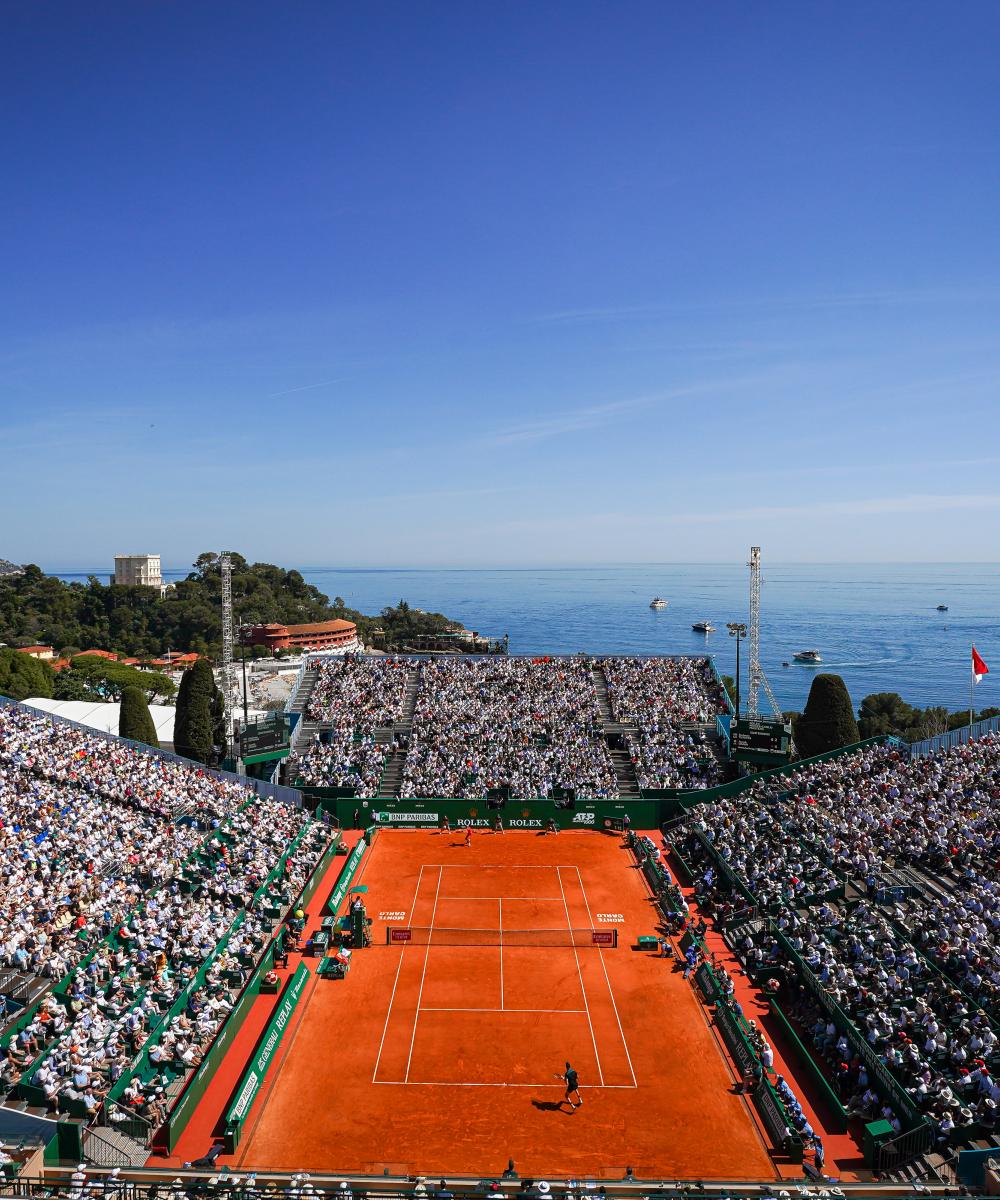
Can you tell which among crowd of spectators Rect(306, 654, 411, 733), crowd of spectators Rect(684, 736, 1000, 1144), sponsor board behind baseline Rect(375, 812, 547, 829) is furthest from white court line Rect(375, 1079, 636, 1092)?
crowd of spectators Rect(306, 654, 411, 733)

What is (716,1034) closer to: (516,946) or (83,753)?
(516,946)

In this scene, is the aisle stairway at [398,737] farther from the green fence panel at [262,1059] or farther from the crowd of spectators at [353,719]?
the green fence panel at [262,1059]

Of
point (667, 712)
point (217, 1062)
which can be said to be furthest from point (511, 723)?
point (217, 1062)

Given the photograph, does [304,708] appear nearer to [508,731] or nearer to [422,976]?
[508,731]

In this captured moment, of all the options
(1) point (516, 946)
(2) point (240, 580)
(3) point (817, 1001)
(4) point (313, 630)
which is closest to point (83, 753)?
(1) point (516, 946)

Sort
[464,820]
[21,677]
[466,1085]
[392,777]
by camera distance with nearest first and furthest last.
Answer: [466,1085] < [464,820] < [392,777] < [21,677]
